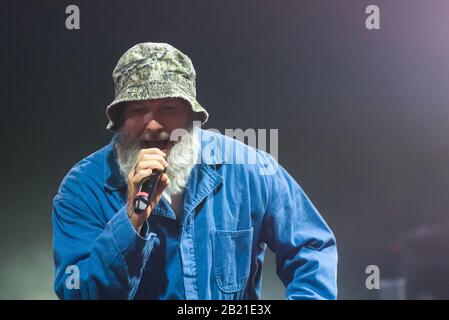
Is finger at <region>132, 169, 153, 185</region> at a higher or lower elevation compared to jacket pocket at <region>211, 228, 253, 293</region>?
higher

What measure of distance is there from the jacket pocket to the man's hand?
23 cm

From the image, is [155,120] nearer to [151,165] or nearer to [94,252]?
[151,165]

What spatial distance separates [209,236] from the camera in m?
2.05

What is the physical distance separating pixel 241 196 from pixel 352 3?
84 centimetres

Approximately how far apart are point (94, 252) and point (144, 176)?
11.5 inches

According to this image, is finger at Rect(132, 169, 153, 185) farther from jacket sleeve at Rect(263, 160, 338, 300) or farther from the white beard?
jacket sleeve at Rect(263, 160, 338, 300)

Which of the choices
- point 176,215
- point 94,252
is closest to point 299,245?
point 176,215

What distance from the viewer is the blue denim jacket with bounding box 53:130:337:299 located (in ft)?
6.59

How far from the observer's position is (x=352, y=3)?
7.57ft

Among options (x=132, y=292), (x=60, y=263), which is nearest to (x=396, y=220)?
(x=132, y=292)

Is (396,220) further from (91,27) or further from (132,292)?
(91,27)

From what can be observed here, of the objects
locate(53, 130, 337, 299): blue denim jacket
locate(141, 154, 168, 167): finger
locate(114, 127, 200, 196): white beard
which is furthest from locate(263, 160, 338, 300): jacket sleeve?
locate(141, 154, 168, 167): finger

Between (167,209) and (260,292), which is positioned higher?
(167,209)
